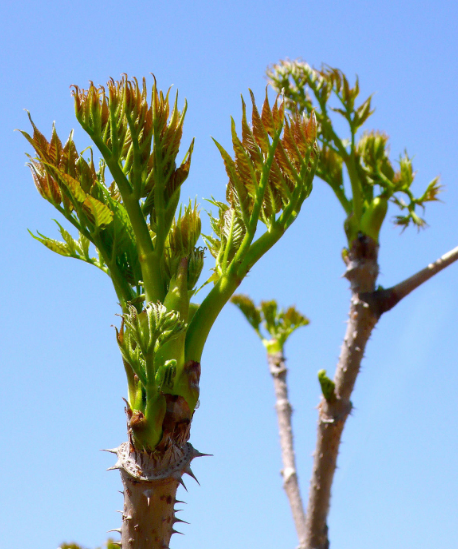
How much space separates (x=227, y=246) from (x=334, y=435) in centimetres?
173

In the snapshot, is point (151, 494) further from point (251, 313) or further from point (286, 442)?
point (251, 313)

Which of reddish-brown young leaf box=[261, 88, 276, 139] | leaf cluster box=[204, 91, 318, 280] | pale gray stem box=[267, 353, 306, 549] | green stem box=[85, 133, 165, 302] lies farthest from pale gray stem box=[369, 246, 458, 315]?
green stem box=[85, 133, 165, 302]

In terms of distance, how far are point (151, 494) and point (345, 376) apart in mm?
1880

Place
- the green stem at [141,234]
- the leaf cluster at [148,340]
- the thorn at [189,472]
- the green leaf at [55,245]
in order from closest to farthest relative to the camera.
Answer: the leaf cluster at [148,340], the thorn at [189,472], the green stem at [141,234], the green leaf at [55,245]

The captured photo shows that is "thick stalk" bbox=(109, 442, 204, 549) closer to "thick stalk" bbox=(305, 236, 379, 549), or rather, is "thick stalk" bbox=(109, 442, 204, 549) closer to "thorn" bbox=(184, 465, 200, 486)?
"thorn" bbox=(184, 465, 200, 486)

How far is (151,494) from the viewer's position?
159cm

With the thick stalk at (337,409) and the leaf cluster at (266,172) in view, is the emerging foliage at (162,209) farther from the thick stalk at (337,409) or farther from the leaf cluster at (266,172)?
the thick stalk at (337,409)

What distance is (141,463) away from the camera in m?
1.60

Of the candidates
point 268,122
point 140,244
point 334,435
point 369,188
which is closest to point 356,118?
point 369,188

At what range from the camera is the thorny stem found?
10.6ft

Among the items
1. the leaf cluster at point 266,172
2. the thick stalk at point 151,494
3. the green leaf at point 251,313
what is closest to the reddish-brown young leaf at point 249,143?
the leaf cluster at point 266,172

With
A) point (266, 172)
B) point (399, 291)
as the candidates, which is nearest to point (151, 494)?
point (266, 172)

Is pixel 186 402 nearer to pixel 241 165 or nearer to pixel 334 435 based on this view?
pixel 241 165

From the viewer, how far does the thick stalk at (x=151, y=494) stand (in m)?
1.59
